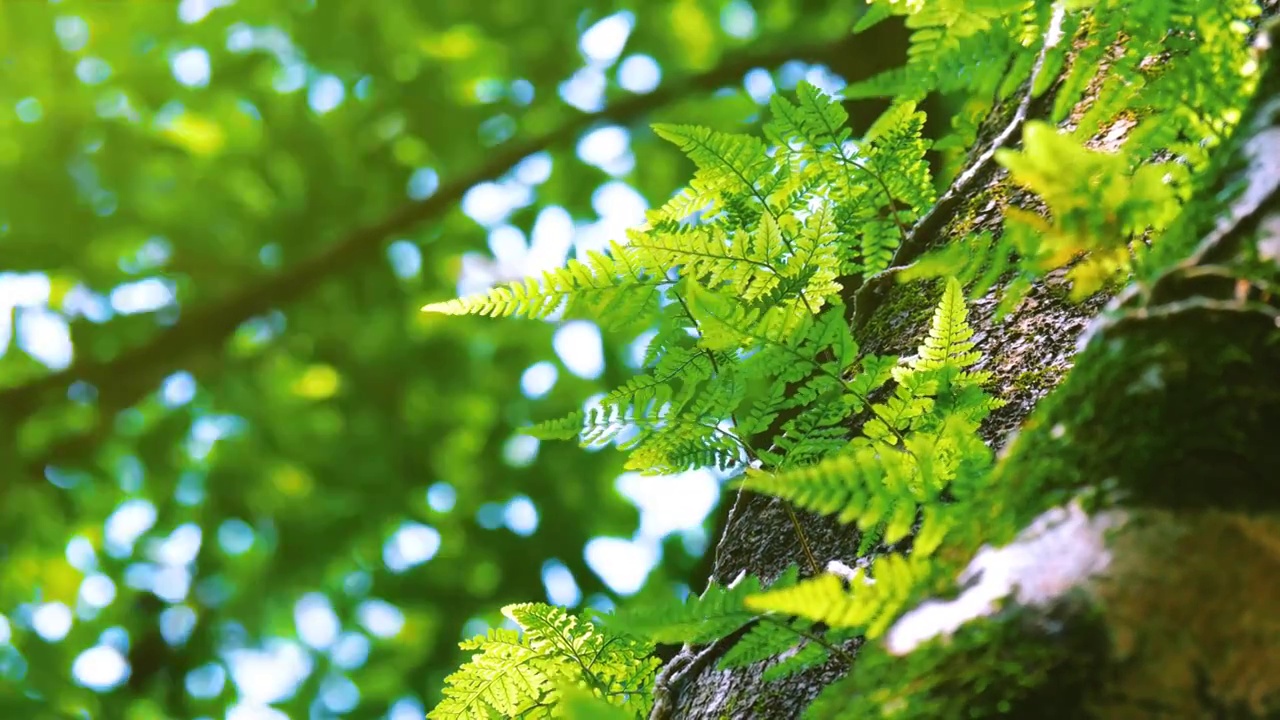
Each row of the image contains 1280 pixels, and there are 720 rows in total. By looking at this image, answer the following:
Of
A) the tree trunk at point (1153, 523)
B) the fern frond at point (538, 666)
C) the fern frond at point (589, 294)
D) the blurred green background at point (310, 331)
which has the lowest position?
the blurred green background at point (310, 331)

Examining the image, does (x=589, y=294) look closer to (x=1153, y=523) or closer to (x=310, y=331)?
(x=1153, y=523)

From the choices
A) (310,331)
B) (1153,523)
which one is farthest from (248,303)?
(1153,523)

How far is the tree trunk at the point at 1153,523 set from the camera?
1.67 ft

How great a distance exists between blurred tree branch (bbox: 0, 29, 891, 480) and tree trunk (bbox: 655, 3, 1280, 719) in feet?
11.1

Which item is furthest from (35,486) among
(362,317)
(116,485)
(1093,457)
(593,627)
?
(1093,457)

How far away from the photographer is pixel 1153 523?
0.56 m

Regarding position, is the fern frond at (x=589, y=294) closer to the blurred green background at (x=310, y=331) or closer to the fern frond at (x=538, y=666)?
the fern frond at (x=538, y=666)

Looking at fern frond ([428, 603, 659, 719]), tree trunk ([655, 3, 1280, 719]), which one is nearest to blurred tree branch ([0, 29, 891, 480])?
fern frond ([428, 603, 659, 719])

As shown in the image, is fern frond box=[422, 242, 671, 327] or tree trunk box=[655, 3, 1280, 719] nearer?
tree trunk box=[655, 3, 1280, 719]

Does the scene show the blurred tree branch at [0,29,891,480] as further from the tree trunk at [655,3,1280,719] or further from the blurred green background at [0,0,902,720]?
the tree trunk at [655,3,1280,719]

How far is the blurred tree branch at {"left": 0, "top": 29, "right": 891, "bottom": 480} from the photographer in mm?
3395

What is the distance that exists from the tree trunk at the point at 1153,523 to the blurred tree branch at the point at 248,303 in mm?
3368

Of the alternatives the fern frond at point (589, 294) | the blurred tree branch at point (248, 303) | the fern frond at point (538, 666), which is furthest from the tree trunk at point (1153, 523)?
the blurred tree branch at point (248, 303)

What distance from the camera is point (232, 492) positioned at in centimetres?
467
